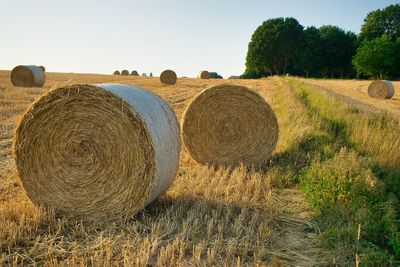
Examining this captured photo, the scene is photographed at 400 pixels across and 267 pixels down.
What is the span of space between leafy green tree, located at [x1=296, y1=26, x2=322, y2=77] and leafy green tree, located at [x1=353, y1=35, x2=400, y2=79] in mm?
10432

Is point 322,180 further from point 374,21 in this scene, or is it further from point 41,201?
point 374,21

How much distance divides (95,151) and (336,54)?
56887 millimetres

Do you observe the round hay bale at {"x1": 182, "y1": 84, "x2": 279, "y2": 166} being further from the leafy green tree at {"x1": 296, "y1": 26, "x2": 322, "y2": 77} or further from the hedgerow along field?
the leafy green tree at {"x1": 296, "y1": 26, "x2": 322, "y2": 77}

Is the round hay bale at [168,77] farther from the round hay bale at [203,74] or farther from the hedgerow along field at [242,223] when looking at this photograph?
the hedgerow along field at [242,223]

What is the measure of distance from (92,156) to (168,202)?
1060mm

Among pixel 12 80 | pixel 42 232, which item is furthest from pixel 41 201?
pixel 12 80

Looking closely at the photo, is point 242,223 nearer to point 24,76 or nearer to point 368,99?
point 368,99

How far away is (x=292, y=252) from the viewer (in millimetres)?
3875

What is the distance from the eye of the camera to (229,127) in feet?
23.6

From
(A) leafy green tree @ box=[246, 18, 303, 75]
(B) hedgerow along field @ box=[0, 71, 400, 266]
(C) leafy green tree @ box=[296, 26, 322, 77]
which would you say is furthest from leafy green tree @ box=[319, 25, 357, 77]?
(B) hedgerow along field @ box=[0, 71, 400, 266]

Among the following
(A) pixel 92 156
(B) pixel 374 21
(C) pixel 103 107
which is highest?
(B) pixel 374 21

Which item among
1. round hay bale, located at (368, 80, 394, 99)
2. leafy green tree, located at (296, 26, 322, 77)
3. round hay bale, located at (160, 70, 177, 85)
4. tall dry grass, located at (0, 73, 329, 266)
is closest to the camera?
tall dry grass, located at (0, 73, 329, 266)

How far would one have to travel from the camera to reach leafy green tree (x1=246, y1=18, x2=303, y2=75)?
61438 millimetres

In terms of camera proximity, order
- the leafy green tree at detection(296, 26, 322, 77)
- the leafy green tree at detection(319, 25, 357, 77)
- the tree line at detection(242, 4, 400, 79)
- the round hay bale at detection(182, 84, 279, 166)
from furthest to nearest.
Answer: the leafy green tree at detection(296, 26, 322, 77)
the tree line at detection(242, 4, 400, 79)
the leafy green tree at detection(319, 25, 357, 77)
the round hay bale at detection(182, 84, 279, 166)
